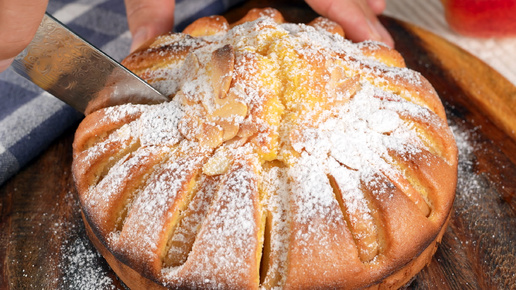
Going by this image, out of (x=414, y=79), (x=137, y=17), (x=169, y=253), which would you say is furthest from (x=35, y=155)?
(x=414, y=79)

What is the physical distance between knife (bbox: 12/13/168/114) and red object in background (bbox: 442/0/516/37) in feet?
5.42

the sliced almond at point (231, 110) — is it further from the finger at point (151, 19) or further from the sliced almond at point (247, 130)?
the finger at point (151, 19)

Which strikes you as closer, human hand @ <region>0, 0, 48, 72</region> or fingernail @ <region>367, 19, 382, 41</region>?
human hand @ <region>0, 0, 48, 72</region>

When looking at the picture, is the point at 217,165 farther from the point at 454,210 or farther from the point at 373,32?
the point at 373,32

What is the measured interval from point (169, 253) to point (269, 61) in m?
0.60

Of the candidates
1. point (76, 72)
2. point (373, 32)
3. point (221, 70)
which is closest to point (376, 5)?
point (373, 32)

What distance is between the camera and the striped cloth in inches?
71.8

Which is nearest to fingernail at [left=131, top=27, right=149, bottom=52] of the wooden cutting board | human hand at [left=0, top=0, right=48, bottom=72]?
the wooden cutting board

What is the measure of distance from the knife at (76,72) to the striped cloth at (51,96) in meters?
0.39

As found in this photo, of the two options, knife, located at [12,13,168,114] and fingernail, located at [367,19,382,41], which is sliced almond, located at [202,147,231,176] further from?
fingernail, located at [367,19,382,41]

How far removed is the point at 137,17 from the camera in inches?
83.3

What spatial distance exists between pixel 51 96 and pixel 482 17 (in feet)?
6.63

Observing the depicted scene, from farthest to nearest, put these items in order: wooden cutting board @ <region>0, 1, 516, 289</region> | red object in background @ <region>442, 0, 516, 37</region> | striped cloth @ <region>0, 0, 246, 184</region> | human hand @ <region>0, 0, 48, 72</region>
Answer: red object in background @ <region>442, 0, 516, 37</region> < striped cloth @ <region>0, 0, 246, 184</region> < wooden cutting board @ <region>0, 1, 516, 289</region> < human hand @ <region>0, 0, 48, 72</region>

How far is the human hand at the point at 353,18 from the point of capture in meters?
2.02
